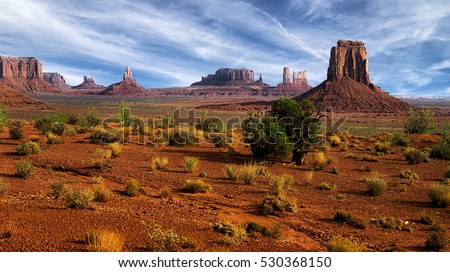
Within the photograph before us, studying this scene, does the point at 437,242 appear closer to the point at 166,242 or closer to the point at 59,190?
the point at 166,242

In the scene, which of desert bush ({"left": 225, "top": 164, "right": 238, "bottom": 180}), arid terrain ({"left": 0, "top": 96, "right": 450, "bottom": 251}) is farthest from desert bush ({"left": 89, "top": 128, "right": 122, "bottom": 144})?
desert bush ({"left": 225, "top": 164, "right": 238, "bottom": 180})

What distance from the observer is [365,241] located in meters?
8.24

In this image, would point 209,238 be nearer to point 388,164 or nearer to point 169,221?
point 169,221

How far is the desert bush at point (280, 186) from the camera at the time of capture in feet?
39.5

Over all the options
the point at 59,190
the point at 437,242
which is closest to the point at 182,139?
the point at 59,190

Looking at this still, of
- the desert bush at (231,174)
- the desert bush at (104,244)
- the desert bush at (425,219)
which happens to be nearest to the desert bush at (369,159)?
the desert bush at (231,174)

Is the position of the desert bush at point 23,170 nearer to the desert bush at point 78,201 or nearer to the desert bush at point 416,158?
the desert bush at point 78,201

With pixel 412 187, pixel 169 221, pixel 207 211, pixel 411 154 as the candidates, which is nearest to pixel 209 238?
pixel 169 221

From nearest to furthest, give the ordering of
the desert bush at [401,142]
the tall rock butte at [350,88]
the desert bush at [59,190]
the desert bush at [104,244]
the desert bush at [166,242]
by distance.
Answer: the desert bush at [104,244]
the desert bush at [166,242]
the desert bush at [59,190]
the desert bush at [401,142]
the tall rock butte at [350,88]

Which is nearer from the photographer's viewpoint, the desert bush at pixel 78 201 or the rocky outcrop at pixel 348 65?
the desert bush at pixel 78 201

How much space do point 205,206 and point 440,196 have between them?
333 inches

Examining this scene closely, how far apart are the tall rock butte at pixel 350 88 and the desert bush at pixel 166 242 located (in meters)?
97.6

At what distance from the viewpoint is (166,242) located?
6426mm

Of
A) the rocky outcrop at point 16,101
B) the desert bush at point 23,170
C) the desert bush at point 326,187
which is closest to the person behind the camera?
the desert bush at point 23,170
